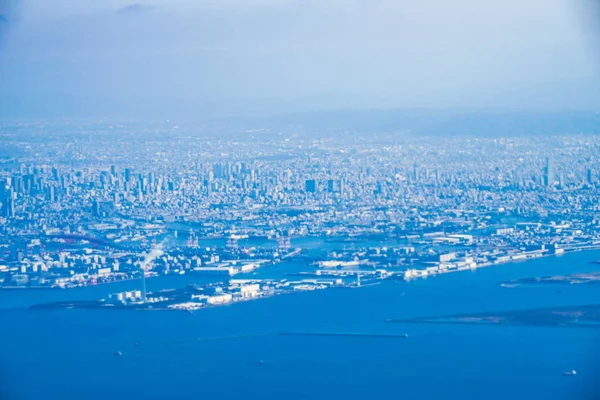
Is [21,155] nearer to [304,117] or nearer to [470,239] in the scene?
[304,117]

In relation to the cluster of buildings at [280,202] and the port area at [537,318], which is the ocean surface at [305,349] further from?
the cluster of buildings at [280,202]

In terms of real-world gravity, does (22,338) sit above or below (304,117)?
below

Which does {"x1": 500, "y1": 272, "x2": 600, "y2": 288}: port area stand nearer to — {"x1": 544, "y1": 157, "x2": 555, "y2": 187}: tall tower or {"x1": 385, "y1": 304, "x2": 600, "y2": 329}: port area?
{"x1": 385, "y1": 304, "x2": 600, "y2": 329}: port area

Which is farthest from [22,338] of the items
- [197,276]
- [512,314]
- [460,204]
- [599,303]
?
[460,204]

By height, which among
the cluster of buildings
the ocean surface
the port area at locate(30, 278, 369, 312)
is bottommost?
the ocean surface

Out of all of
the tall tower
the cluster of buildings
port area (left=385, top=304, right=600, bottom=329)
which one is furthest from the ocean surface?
the tall tower

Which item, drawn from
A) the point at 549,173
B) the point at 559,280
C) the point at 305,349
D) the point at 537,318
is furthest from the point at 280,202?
the point at 305,349

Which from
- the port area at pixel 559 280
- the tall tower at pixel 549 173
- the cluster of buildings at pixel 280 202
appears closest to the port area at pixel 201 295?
the cluster of buildings at pixel 280 202
